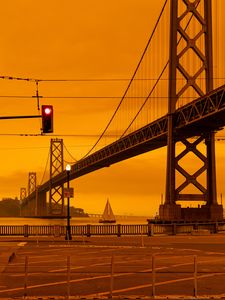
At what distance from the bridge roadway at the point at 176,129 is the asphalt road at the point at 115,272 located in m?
29.8

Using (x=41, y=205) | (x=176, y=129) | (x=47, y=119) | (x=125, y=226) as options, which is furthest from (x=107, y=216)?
(x=47, y=119)

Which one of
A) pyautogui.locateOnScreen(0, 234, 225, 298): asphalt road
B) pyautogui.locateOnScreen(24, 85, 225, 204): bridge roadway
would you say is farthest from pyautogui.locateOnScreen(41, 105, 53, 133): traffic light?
pyautogui.locateOnScreen(24, 85, 225, 204): bridge roadway

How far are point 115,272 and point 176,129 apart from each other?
4890 centimetres

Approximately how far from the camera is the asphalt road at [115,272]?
58.8 feet

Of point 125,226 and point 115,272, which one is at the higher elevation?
point 125,226

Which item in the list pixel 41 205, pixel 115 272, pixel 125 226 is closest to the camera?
pixel 115 272

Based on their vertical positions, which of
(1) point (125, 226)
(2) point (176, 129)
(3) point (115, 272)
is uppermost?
(2) point (176, 129)

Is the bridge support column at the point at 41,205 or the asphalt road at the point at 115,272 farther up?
the bridge support column at the point at 41,205

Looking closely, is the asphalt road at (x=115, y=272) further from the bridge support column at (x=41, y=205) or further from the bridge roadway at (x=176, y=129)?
the bridge support column at (x=41, y=205)

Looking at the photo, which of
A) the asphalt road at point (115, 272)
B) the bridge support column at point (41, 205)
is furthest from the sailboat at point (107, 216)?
the asphalt road at point (115, 272)

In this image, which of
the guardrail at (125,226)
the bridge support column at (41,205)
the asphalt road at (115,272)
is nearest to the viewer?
the asphalt road at (115,272)

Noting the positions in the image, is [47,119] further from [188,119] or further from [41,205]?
[41,205]

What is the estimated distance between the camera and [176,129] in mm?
70812

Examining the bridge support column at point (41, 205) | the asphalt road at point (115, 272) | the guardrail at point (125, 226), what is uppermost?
the bridge support column at point (41, 205)
